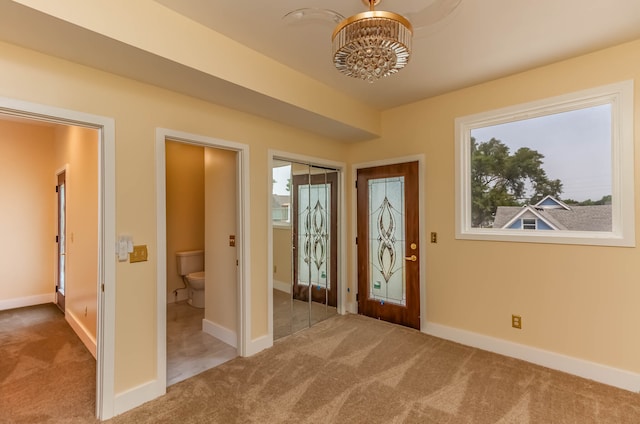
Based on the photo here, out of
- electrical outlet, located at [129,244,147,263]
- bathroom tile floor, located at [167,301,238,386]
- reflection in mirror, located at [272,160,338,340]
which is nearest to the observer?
electrical outlet, located at [129,244,147,263]

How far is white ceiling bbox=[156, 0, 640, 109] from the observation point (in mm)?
1979

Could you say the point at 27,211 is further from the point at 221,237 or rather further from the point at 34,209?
the point at 221,237

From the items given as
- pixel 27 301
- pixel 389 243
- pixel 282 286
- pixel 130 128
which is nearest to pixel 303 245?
pixel 282 286

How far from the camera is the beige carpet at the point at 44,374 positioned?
85.8 inches

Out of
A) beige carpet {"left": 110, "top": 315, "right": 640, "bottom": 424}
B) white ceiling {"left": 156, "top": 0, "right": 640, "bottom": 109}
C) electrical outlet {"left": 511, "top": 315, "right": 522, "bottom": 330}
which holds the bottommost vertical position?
beige carpet {"left": 110, "top": 315, "right": 640, "bottom": 424}

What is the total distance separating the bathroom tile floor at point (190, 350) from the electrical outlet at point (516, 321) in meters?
2.78

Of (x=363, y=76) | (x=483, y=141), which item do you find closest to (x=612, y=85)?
(x=483, y=141)

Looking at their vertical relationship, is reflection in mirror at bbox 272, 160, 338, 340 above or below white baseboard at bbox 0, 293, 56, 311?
above

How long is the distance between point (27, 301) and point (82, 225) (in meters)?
2.51

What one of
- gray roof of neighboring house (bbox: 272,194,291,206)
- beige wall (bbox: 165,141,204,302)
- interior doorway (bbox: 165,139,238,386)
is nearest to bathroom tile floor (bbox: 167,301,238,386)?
interior doorway (bbox: 165,139,238,386)

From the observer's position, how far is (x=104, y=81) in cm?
216

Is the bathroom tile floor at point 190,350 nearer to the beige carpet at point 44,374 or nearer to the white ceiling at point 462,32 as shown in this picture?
the beige carpet at point 44,374

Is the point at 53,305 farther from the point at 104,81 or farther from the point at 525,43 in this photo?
the point at 525,43

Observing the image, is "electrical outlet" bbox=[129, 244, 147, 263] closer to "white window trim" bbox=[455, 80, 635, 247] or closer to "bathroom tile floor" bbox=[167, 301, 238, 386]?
"bathroom tile floor" bbox=[167, 301, 238, 386]
